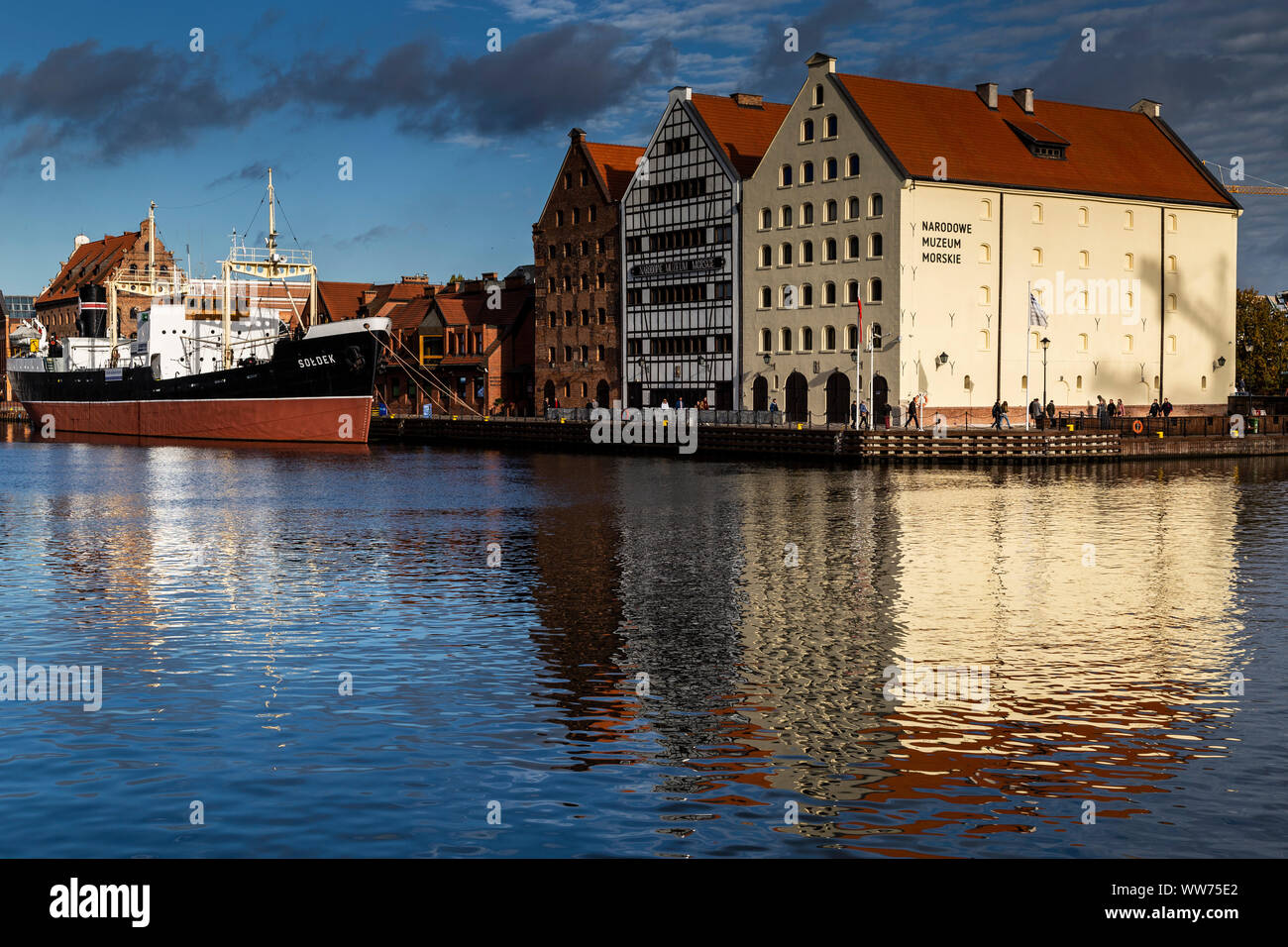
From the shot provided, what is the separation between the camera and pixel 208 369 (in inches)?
3939

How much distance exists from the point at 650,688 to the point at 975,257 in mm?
66077

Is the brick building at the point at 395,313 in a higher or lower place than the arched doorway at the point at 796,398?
higher

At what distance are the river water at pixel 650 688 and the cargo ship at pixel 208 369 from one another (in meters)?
50.8

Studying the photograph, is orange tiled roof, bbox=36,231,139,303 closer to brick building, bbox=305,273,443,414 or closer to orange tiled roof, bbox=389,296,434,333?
brick building, bbox=305,273,443,414

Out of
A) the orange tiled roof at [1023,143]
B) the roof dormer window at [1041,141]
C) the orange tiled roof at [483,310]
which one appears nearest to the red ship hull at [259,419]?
the orange tiled roof at [483,310]

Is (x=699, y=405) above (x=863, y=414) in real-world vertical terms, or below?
above

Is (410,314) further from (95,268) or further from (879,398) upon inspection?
(95,268)

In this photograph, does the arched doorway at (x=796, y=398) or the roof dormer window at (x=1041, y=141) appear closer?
the roof dormer window at (x=1041, y=141)

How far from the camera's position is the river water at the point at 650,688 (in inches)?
458

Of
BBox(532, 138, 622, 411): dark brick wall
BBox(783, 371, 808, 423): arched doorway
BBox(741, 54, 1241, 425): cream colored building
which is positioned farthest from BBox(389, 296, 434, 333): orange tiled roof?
BBox(783, 371, 808, 423): arched doorway

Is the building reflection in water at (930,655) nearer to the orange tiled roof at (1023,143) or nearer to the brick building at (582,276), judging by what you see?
the orange tiled roof at (1023,143)

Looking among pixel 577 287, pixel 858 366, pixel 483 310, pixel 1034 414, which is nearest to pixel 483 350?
pixel 483 310

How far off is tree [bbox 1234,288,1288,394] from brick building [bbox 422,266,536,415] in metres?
55.7

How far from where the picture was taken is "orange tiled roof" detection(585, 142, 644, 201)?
102 meters
